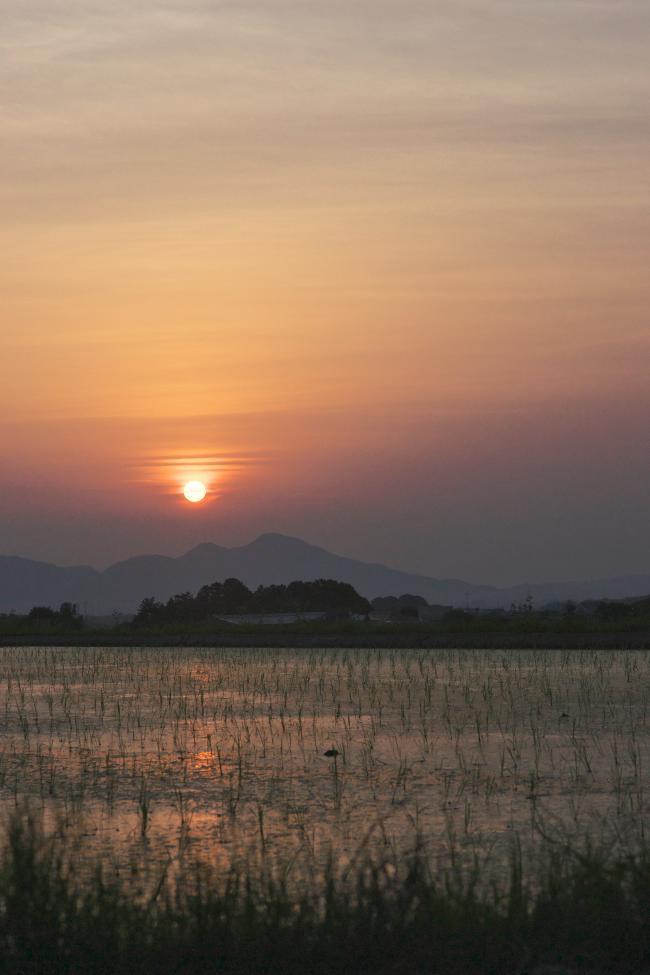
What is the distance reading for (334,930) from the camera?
668 cm

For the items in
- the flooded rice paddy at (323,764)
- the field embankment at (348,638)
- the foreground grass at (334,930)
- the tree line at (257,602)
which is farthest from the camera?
the tree line at (257,602)

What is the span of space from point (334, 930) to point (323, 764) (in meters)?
7.35

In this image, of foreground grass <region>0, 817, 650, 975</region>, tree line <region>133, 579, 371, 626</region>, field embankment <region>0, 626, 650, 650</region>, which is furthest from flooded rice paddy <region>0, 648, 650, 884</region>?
tree line <region>133, 579, 371, 626</region>

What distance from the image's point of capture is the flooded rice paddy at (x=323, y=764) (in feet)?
32.6

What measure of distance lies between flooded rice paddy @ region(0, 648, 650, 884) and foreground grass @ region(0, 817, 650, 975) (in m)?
0.56

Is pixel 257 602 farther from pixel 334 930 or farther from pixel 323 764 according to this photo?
pixel 334 930

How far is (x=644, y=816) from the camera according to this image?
10.7 m

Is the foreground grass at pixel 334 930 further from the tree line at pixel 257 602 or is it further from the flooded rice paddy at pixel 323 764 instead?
the tree line at pixel 257 602

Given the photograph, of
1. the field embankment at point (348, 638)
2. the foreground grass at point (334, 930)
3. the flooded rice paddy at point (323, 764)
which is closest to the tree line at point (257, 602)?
the field embankment at point (348, 638)

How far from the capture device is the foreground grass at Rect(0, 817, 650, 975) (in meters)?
6.52

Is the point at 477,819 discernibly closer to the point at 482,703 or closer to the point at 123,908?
the point at 123,908

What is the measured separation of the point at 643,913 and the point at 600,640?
1266 inches

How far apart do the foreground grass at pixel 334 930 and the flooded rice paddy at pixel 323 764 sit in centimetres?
56

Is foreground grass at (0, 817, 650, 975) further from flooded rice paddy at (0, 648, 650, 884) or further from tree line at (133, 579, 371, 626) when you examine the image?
tree line at (133, 579, 371, 626)
